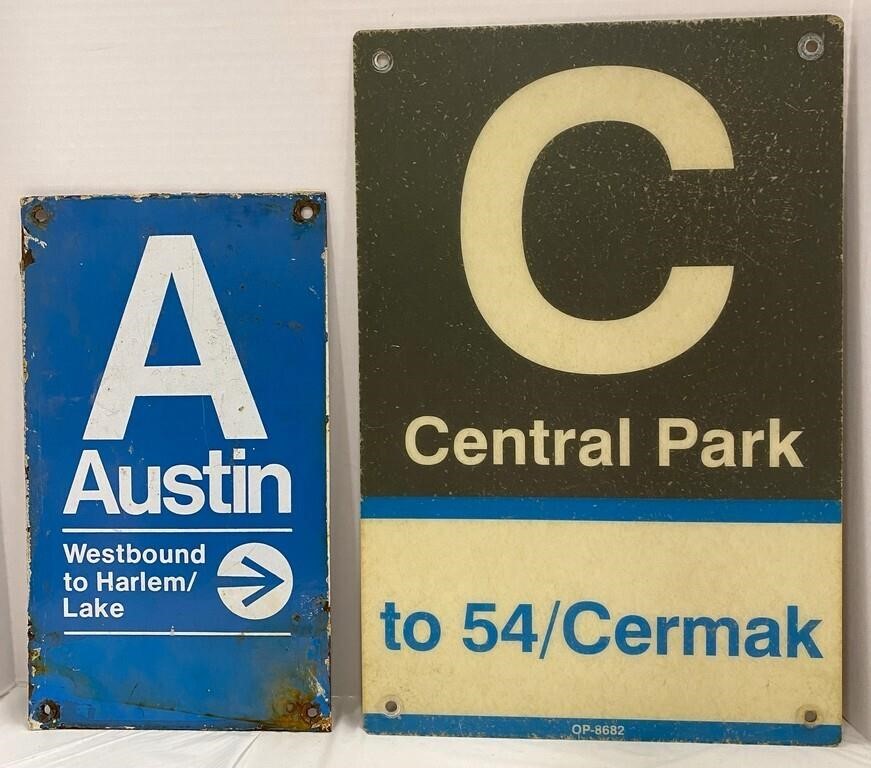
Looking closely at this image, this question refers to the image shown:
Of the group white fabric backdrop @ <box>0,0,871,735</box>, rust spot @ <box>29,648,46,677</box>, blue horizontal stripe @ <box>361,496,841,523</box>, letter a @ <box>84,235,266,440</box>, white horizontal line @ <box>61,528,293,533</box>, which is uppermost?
white fabric backdrop @ <box>0,0,871,735</box>

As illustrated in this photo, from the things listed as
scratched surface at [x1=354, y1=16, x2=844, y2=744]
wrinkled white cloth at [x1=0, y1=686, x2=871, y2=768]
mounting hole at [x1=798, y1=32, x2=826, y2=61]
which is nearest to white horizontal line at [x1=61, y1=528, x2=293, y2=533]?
scratched surface at [x1=354, y1=16, x2=844, y2=744]

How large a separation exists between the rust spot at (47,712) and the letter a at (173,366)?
0.95 feet

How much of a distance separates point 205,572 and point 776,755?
62cm

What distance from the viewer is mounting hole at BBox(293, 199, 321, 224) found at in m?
0.83

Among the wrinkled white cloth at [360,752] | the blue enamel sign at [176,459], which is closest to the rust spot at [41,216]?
the blue enamel sign at [176,459]

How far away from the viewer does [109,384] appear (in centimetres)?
84

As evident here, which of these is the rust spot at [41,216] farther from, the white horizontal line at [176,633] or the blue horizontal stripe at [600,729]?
the blue horizontal stripe at [600,729]

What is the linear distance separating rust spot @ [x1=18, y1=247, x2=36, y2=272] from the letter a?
0.39ft

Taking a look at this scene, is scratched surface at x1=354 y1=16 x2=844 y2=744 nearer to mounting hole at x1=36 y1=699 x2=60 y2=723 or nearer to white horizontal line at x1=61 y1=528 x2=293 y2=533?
white horizontal line at x1=61 y1=528 x2=293 y2=533

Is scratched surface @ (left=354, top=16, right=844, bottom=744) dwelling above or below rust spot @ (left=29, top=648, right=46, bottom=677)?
above

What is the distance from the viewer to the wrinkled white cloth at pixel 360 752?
76 centimetres

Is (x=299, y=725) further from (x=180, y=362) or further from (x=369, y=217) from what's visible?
(x=369, y=217)

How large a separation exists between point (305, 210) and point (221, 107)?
15 cm

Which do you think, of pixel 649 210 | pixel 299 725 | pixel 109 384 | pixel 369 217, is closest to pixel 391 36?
pixel 369 217
